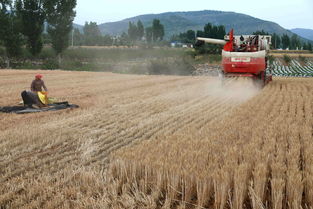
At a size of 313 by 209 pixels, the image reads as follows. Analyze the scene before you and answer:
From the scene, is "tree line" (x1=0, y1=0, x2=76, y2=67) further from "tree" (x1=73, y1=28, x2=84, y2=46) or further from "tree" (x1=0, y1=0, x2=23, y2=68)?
"tree" (x1=73, y1=28, x2=84, y2=46)

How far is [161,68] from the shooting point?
3216 centimetres

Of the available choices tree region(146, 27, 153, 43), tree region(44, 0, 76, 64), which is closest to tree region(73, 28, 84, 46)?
tree region(146, 27, 153, 43)

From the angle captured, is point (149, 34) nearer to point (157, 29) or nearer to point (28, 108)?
point (157, 29)

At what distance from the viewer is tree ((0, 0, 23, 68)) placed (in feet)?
99.1

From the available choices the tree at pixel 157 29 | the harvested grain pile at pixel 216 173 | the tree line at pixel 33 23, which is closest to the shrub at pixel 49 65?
the tree line at pixel 33 23

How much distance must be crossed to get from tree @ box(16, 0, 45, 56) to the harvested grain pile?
31050 millimetres

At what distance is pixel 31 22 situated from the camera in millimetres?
33219

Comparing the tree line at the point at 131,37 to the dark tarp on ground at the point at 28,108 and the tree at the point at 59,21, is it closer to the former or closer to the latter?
the tree at the point at 59,21

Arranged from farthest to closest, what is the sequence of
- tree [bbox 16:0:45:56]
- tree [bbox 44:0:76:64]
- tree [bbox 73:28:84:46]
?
tree [bbox 73:28:84:46]
tree [bbox 44:0:76:64]
tree [bbox 16:0:45:56]

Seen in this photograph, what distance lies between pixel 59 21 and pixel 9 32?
19.0 ft

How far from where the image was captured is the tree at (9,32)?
30219mm

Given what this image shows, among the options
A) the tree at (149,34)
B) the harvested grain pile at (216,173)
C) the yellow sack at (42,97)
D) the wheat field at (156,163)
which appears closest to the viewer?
the harvested grain pile at (216,173)

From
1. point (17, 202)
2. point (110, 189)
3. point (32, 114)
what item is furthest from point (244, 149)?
point (32, 114)

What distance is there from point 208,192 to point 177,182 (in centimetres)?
35
